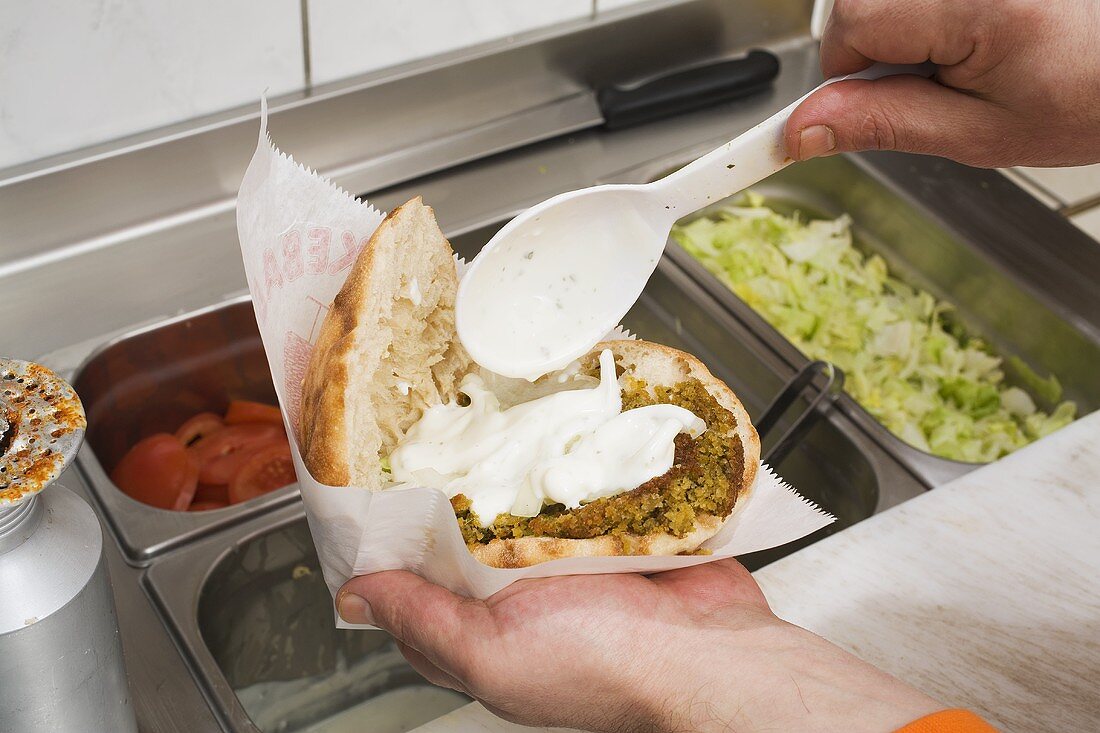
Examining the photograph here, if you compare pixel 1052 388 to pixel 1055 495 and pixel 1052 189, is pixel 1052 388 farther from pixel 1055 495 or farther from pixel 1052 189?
pixel 1052 189

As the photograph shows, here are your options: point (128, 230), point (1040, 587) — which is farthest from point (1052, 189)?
point (128, 230)

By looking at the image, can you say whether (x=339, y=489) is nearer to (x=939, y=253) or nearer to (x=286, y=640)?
(x=286, y=640)

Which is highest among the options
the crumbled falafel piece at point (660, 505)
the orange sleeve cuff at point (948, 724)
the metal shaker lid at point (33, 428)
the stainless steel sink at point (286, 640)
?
the metal shaker lid at point (33, 428)

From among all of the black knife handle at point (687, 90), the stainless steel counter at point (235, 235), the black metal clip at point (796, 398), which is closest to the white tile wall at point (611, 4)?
the stainless steel counter at point (235, 235)

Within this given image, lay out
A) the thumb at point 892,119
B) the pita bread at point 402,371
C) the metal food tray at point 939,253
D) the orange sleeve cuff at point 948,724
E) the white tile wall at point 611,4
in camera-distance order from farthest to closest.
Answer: the white tile wall at point 611,4, the metal food tray at point 939,253, the thumb at point 892,119, the pita bread at point 402,371, the orange sleeve cuff at point 948,724

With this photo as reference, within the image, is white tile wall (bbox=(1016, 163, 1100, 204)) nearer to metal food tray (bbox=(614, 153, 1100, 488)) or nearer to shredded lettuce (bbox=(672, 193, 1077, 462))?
metal food tray (bbox=(614, 153, 1100, 488))

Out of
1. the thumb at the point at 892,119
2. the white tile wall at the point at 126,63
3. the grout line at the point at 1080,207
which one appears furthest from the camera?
the grout line at the point at 1080,207

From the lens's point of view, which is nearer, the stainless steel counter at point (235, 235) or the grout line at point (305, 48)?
the stainless steel counter at point (235, 235)

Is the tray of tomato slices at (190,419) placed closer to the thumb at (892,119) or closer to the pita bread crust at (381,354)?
the pita bread crust at (381,354)

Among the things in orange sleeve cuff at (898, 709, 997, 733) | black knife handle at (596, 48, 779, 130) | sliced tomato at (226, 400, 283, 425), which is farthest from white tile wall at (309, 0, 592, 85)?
orange sleeve cuff at (898, 709, 997, 733)
